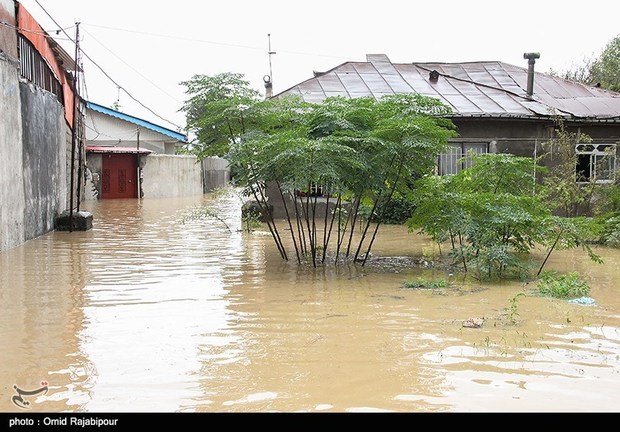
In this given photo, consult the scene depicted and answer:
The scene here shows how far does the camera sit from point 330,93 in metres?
21.5

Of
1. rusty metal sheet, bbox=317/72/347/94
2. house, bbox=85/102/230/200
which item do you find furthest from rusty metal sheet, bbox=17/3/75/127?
house, bbox=85/102/230/200

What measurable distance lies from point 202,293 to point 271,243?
5.78 meters

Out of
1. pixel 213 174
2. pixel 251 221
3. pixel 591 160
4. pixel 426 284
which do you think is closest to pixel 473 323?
pixel 426 284

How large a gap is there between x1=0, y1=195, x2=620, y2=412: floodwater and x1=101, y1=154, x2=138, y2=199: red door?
21.3m

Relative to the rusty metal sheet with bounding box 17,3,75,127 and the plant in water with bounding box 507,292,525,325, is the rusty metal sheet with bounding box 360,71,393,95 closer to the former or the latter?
the rusty metal sheet with bounding box 17,3,75,127

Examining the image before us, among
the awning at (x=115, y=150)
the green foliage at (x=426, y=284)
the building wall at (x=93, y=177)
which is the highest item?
the awning at (x=115, y=150)

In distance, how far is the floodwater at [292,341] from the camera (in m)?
5.05

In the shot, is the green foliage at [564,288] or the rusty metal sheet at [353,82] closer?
the green foliage at [564,288]

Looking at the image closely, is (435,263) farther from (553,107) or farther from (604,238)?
(553,107)

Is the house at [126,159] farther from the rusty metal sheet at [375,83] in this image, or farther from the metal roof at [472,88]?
the rusty metal sheet at [375,83]

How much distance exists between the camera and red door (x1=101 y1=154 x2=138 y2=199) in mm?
32500

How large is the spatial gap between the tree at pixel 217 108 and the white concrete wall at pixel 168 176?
2079 centimetres

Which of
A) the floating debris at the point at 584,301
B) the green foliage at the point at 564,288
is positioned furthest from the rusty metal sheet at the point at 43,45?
the floating debris at the point at 584,301

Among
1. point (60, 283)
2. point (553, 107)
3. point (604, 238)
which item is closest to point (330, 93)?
point (553, 107)
